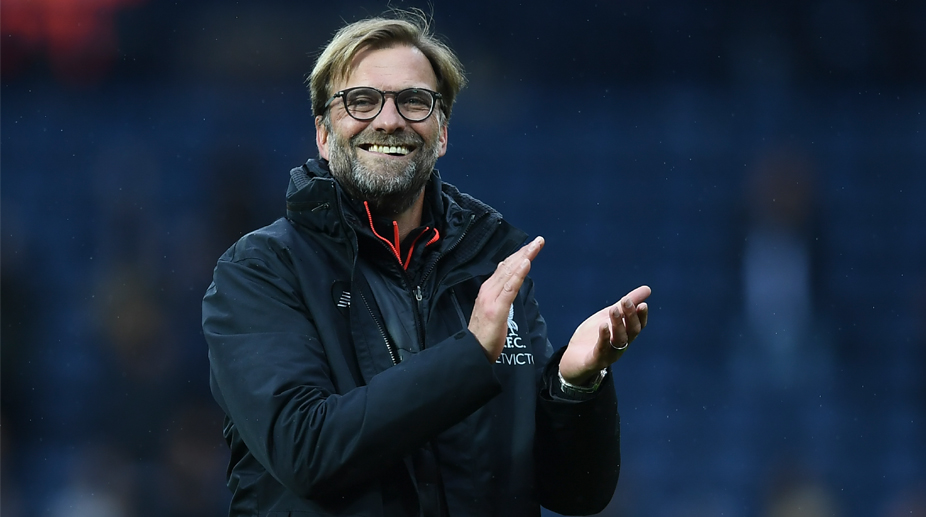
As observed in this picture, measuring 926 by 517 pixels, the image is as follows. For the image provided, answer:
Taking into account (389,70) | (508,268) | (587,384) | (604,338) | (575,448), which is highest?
(389,70)

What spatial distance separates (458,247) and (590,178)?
5.10 meters

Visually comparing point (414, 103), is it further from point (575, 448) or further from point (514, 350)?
point (575, 448)

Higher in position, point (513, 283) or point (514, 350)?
point (513, 283)

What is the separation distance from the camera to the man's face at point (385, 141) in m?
2.13

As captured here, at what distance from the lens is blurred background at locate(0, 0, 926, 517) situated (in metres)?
6.17

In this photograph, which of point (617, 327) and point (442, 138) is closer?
point (617, 327)

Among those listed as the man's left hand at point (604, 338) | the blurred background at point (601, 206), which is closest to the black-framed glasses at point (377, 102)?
the man's left hand at point (604, 338)


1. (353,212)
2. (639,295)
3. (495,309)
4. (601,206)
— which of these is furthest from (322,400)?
(601,206)

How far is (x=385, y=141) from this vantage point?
215 cm

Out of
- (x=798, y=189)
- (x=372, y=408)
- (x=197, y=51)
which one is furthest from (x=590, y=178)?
(x=372, y=408)

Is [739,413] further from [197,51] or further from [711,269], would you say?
[197,51]

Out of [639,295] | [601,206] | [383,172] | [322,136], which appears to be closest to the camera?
[639,295]

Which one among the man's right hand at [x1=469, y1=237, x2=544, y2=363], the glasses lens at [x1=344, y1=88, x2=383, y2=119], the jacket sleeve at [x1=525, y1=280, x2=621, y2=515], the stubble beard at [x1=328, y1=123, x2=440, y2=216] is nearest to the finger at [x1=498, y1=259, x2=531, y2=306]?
the man's right hand at [x1=469, y1=237, x2=544, y2=363]

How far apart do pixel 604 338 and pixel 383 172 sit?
0.56m
